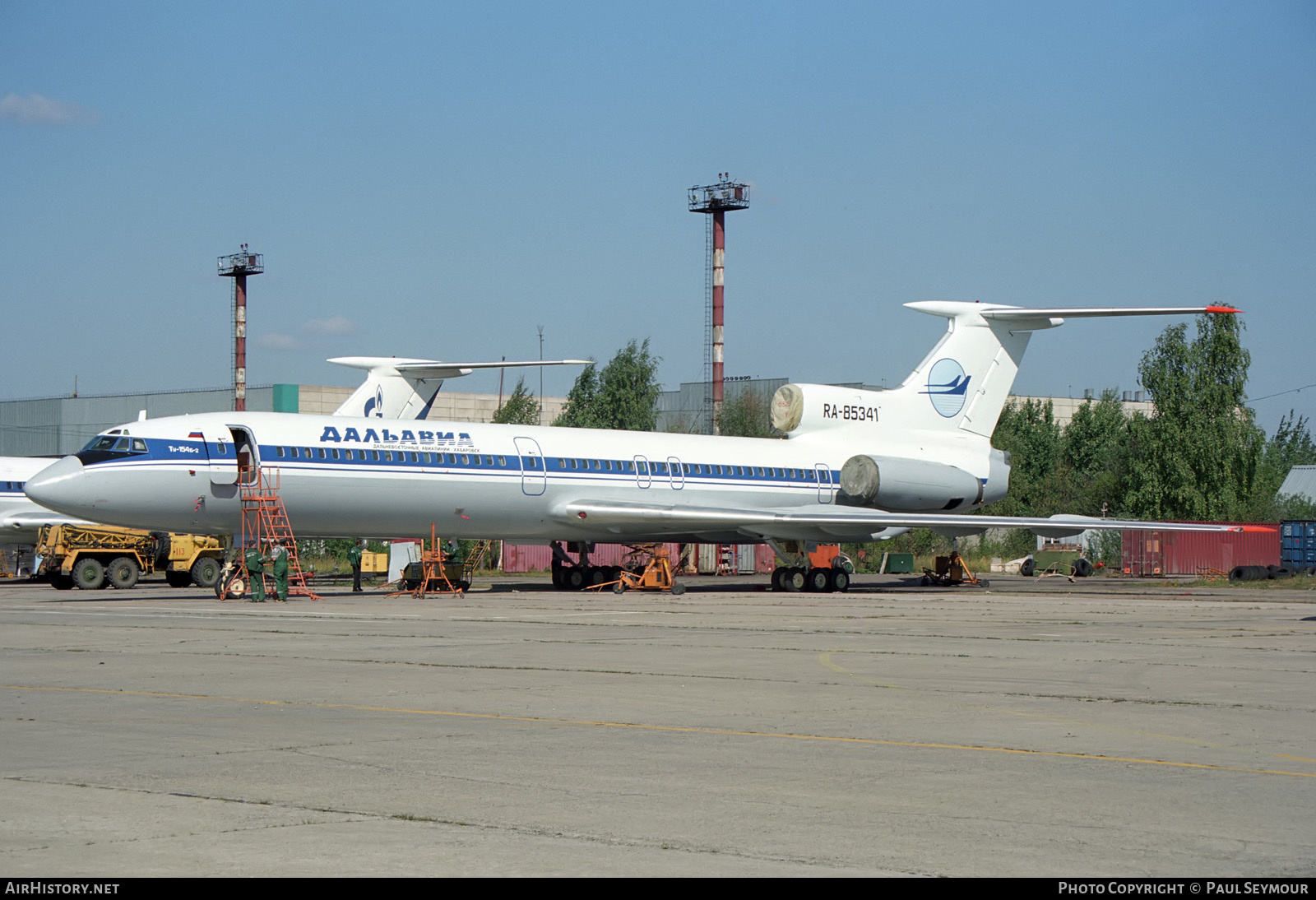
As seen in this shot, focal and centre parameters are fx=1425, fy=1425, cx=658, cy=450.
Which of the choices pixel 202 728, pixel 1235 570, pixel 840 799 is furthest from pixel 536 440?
pixel 840 799

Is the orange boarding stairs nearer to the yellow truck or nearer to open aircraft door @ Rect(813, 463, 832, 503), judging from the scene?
the yellow truck

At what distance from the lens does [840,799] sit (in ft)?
24.6

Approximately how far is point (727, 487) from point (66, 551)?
17592 millimetres

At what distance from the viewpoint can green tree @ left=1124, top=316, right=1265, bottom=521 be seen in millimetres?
68250

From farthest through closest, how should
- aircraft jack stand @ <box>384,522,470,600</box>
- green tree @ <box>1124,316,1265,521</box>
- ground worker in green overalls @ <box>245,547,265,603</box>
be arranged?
green tree @ <box>1124,316,1265,521</box> → aircraft jack stand @ <box>384,522,470,600</box> → ground worker in green overalls @ <box>245,547,265,603</box>

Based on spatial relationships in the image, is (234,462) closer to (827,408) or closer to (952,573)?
(827,408)

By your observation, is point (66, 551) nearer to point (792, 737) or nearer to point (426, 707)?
point (426, 707)

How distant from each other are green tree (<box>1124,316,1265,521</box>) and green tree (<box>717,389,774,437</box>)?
60.7ft

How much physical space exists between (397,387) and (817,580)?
16590 mm

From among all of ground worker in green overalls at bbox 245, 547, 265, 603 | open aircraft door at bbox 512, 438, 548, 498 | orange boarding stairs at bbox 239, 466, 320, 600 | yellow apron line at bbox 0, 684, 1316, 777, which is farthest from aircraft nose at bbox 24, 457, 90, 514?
yellow apron line at bbox 0, 684, 1316, 777

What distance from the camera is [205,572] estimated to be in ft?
130

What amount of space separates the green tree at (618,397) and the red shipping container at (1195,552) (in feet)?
104

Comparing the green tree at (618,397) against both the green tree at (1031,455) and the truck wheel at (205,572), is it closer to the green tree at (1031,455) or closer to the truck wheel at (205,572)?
the green tree at (1031,455)

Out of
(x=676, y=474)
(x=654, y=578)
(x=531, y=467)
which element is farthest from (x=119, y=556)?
(x=676, y=474)
